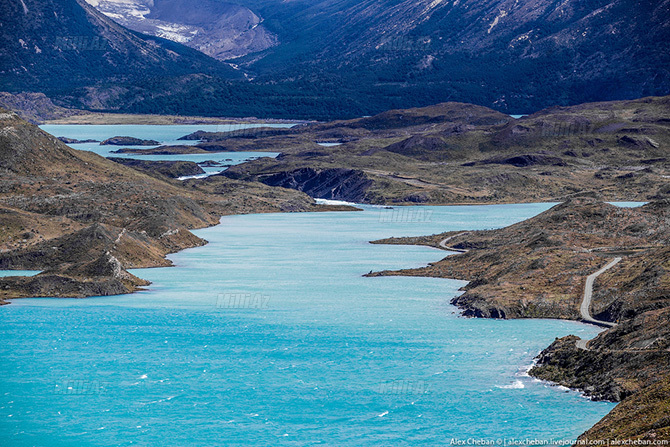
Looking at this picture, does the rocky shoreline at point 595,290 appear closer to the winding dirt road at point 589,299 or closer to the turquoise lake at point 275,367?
the winding dirt road at point 589,299

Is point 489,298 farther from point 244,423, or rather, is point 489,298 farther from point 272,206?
point 272,206

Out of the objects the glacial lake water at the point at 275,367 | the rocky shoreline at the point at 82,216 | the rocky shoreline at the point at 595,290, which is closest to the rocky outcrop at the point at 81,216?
the rocky shoreline at the point at 82,216

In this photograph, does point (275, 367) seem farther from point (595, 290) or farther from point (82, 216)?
point (82, 216)

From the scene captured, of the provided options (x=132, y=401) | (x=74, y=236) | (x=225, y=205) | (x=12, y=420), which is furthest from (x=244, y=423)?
(x=225, y=205)

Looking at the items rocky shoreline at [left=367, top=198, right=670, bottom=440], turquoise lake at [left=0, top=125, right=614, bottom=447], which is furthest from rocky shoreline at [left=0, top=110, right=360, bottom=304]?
rocky shoreline at [left=367, top=198, right=670, bottom=440]

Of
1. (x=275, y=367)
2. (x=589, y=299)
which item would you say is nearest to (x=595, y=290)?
(x=589, y=299)

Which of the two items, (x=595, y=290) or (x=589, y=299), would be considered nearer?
(x=589, y=299)

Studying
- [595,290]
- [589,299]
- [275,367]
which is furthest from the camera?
[595,290]
